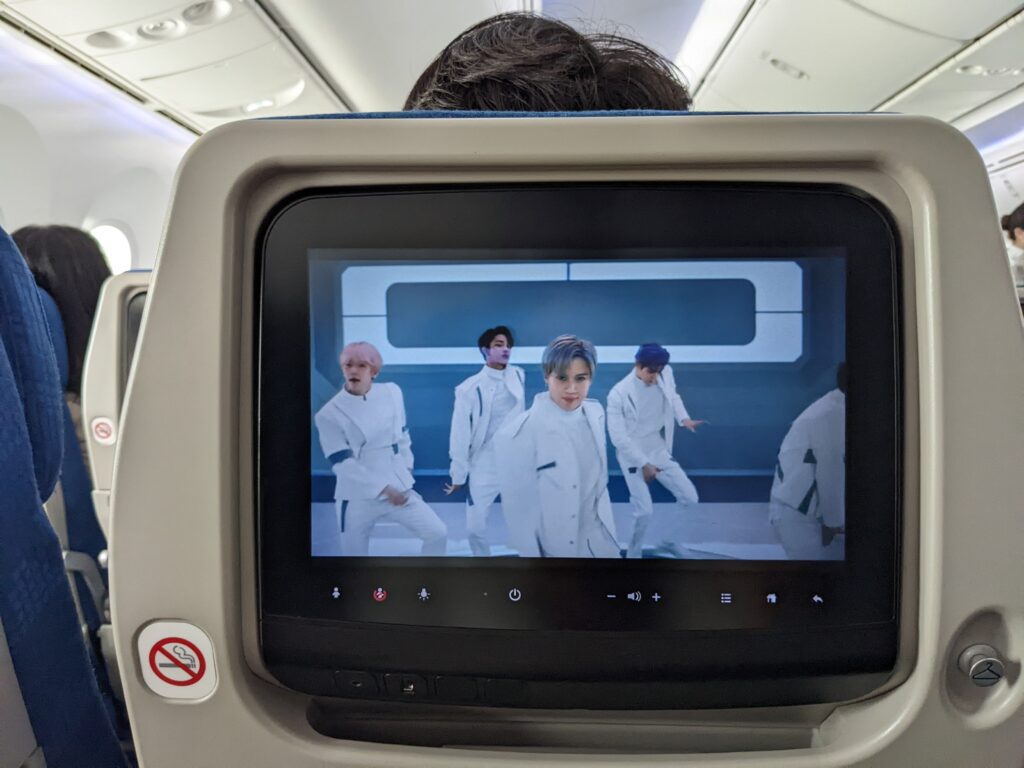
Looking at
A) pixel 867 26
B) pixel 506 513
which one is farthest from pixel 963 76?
pixel 506 513

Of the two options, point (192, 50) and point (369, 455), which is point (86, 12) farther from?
point (369, 455)

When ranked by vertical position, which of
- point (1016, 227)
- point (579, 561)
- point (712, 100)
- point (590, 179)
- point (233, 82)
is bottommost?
point (579, 561)

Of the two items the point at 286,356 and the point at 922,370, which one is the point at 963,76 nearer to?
the point at 922,370

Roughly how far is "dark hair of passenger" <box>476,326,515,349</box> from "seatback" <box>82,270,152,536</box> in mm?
1877

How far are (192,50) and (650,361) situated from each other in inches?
179

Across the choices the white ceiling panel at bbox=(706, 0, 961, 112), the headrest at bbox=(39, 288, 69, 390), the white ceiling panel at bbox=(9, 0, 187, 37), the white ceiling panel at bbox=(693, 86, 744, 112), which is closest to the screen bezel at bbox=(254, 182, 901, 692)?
the headrest at bbox=(39, 288, 69, 390)

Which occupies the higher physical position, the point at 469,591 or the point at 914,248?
the point at 914,248

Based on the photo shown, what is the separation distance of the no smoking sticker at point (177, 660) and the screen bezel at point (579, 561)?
0.07 metres

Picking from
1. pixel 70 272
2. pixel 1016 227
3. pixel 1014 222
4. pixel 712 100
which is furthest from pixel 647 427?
pixel 712 100

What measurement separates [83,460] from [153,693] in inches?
89.4

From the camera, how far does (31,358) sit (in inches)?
35.0

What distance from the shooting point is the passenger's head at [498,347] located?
0.68 metres

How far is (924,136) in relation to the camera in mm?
659

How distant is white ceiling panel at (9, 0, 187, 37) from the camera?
3.47 meters
